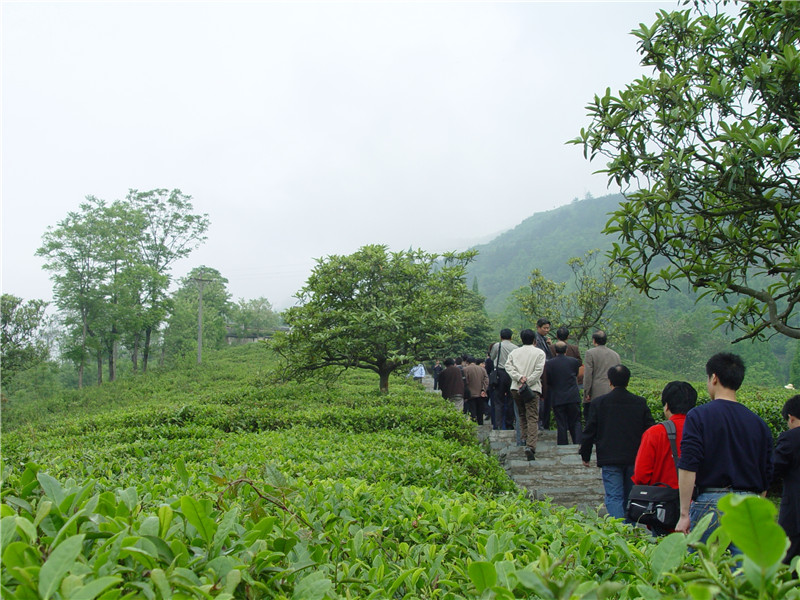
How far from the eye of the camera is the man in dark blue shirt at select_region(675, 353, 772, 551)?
3449 millimetres

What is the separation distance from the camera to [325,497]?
2.56 meters

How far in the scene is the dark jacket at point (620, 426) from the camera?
534cm

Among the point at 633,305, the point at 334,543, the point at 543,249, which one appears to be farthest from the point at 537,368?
the point at 543,249

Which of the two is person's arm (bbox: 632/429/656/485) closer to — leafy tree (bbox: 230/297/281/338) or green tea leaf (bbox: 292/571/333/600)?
green tea leaf (bbox: 292/571/333/600)

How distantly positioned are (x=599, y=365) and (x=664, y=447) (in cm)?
369

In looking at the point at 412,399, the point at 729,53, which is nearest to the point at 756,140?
the point at 729,53

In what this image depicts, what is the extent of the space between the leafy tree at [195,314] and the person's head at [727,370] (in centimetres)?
2882

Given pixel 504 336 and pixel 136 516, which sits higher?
pixel 504 336

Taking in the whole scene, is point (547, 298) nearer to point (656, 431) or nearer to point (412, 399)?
point (412, 399)

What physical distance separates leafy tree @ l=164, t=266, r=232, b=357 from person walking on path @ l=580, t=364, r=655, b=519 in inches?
1074

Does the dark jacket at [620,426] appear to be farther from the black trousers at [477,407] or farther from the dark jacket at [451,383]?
the dark jacket at [451,383]

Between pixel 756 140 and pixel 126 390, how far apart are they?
987 inches

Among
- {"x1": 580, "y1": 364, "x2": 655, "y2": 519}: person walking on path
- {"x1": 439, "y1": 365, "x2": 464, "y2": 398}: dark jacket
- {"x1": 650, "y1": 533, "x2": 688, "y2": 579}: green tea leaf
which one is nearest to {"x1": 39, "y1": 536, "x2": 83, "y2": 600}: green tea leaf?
{"x1": 650, "y1": 533, "x2": 688, "y2": 579}: green tea leaf

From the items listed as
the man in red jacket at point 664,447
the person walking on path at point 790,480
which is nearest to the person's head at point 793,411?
the person walking on path at point 790,480
